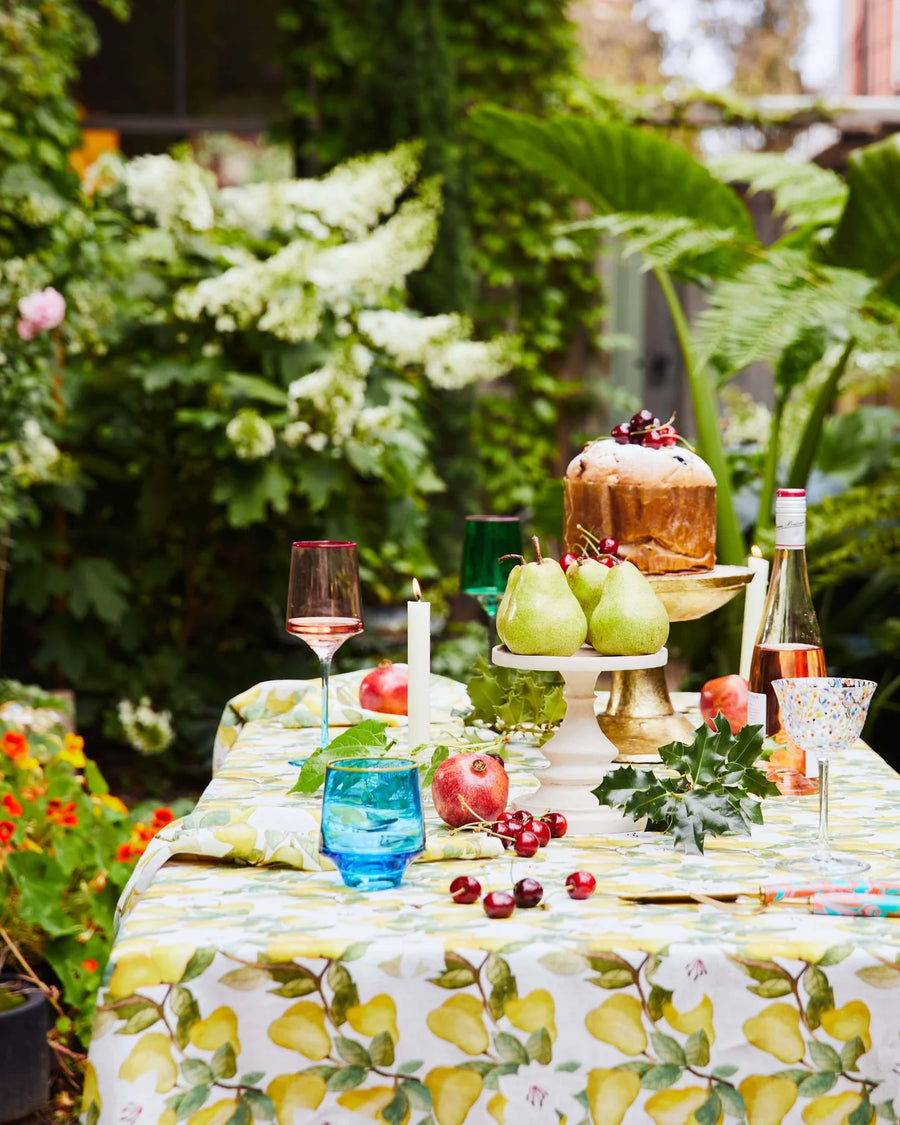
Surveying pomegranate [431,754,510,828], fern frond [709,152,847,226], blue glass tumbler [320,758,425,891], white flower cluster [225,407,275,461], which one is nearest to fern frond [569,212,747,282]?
fern frond [709,152,847,226]

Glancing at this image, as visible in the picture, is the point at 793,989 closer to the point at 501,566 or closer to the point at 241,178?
the point at 501,566

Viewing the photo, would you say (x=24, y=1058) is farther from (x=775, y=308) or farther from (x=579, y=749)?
(x=775, y=308)

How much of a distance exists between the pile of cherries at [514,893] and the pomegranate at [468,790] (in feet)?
0.59

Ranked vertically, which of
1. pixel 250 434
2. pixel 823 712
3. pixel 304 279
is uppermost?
pixel 304 279

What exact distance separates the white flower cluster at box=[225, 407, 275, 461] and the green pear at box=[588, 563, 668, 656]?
2.30 metres

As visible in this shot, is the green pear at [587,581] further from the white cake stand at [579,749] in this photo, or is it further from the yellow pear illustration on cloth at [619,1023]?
the yellow pear illustration on cloth at [619,1023]

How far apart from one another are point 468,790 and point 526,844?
0.10 m

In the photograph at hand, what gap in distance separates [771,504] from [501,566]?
1874 mm

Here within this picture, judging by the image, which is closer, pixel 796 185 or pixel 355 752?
pixel 355 752

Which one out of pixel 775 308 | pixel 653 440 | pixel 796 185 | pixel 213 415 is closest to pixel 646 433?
pixel 653 440

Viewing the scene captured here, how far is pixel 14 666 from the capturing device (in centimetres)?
413

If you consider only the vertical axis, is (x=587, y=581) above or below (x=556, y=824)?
above

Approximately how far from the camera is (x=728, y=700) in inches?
66.9

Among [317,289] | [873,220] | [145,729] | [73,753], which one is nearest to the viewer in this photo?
[73,753]
